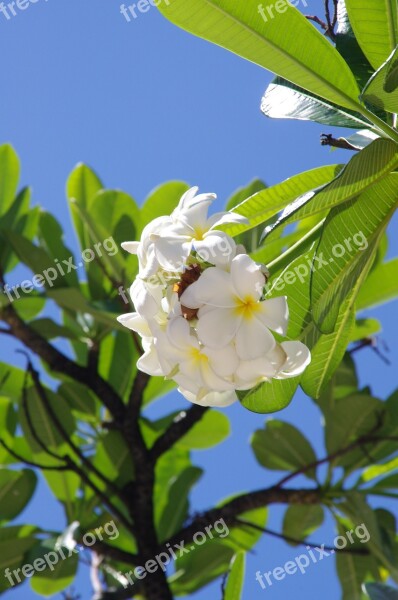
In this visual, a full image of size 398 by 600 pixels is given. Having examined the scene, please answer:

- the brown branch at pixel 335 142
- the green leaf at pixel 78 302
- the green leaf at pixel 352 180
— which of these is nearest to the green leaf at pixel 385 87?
the green leaf at pixel 352 180

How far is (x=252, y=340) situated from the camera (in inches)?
29.5

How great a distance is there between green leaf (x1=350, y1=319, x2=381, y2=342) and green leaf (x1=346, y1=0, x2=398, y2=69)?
1038mm

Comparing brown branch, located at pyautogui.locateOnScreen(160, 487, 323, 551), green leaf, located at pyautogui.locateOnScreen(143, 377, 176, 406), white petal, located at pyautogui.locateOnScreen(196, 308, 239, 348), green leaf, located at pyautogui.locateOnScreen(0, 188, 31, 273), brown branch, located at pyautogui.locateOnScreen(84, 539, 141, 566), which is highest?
green leaf, located at pyautogui.locateOnScreen(0, 188, 31, 273)

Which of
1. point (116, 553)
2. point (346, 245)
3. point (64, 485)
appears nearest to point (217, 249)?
point (346, 245)

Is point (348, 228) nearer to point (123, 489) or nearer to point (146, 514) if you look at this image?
point (146, 514)

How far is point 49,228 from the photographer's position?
75.6 inches


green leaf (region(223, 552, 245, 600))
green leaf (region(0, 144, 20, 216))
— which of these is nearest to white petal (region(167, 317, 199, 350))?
green leaf (region(223, 552, 245, 600))

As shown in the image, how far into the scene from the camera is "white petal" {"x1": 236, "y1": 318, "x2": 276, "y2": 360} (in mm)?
746

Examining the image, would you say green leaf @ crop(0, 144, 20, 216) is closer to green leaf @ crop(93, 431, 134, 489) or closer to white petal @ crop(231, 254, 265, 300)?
green leaf @ crop(93, 431, 134, 489)

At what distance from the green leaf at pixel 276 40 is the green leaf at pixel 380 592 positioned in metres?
0.69

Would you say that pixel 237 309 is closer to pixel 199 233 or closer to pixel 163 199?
pixel 199 233

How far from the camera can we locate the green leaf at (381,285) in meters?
1.73

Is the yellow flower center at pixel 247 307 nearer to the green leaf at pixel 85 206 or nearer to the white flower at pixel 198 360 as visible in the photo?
the white flower at pixel 198 360

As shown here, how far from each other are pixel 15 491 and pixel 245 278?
1.24 meters
